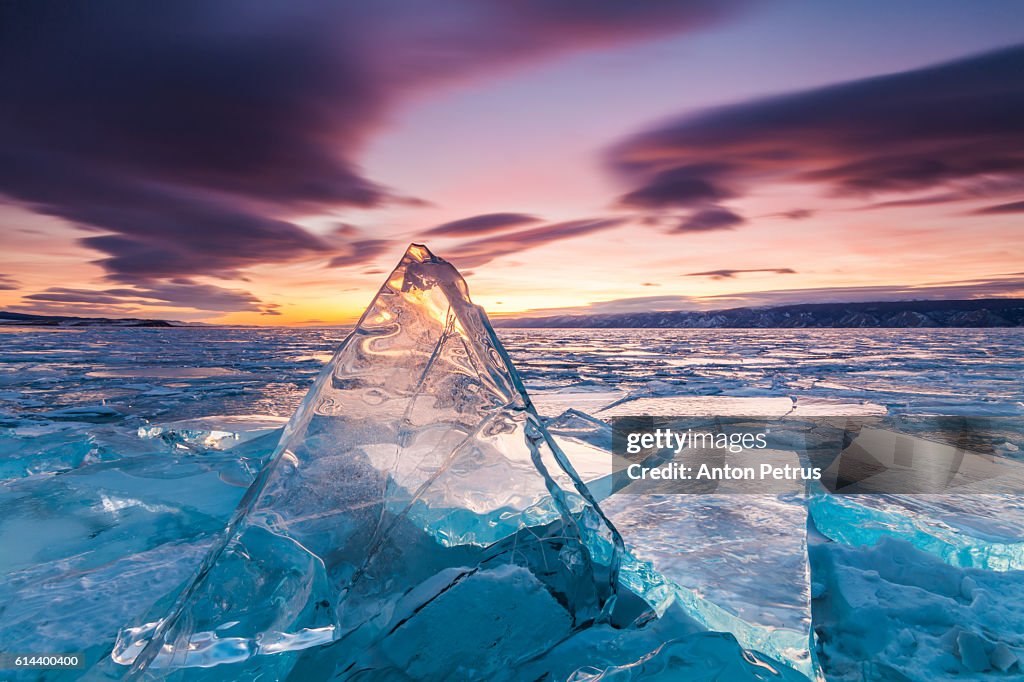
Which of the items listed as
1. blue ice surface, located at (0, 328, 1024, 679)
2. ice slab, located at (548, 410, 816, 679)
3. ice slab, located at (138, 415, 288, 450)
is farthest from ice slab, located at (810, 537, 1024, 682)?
ice slab, located at (138, 415, 288, 450)

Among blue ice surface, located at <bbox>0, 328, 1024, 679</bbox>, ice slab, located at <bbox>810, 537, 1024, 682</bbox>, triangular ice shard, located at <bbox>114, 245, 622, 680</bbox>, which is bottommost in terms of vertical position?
ice slab, located at <bbox>810, 537, 1024, 682</bbox>

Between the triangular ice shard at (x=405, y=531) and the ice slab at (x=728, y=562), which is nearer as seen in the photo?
the triangular ice shard at (x=405, y=531)

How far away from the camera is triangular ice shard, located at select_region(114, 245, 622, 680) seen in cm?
136

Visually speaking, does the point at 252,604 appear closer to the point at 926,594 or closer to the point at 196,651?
the point at 196,651

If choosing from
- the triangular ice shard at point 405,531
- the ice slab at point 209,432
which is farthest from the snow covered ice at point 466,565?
the ice slab at point 209,432

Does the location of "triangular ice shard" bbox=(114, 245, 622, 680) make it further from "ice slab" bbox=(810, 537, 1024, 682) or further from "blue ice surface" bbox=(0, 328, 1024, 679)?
"ice slab" bbox=(810, 537, 1024, 682)

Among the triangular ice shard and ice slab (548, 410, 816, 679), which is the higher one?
the triangular ice shard

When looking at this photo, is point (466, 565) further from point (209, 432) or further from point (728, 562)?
point (209, 432)

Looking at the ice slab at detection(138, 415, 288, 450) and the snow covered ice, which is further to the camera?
the ice slab at detection(138, 415, 288, 450)

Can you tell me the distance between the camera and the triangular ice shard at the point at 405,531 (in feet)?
4.48

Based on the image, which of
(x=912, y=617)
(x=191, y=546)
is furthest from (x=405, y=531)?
(x=912, y=617)

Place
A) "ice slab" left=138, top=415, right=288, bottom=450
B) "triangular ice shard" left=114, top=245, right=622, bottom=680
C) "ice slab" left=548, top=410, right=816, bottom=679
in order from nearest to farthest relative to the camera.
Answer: "triangular ice shard" left=114, top=245, right=622, bottom=680 → "ice slab" left=548, top=410, right=816, bottom=679 → "ice slab" left=138, top=415, right=288, bottom=450

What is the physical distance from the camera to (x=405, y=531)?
163 cm

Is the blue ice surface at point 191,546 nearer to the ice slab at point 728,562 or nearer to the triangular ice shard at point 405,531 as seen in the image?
the ice slab at point 728,562
